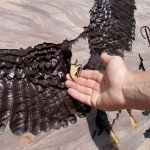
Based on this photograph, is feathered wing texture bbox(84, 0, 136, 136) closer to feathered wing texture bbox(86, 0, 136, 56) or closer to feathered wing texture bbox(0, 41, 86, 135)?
feathered wing texture bbox(86, 0, 136, 56)

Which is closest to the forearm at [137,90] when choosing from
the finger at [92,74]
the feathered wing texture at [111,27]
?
the finger at [92,74]

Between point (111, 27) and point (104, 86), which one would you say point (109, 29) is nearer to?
point (111, 27)

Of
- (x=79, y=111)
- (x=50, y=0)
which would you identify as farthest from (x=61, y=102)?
(x=50, y=0)

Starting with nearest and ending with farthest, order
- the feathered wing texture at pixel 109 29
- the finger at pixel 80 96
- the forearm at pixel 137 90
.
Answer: the forearm at pixel 137 90
the finger at pixel 80 96
the feathered wing texture at pixel 109 29

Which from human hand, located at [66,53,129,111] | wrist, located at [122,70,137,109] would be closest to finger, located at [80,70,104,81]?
human hand, located at [66,53,129,111]

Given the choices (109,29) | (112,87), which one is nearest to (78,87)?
(112,87)

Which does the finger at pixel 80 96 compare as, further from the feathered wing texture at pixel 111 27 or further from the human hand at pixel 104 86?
the feathered wing texture at pixel 111 27

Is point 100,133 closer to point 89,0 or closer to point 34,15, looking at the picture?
point 34,15
